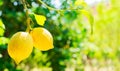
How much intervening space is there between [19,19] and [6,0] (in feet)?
0.40

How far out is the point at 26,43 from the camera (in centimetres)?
52

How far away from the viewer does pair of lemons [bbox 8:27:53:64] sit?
0.53m

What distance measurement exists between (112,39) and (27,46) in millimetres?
2157

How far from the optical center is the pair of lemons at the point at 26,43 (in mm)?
526

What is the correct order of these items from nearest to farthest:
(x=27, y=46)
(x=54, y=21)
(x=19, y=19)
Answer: (x=27, y=46)
(x=54, y=21)
(x=19, y=19)

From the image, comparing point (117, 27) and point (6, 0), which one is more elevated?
point (6, 0)

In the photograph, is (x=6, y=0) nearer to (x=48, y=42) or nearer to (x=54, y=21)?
(x=54, y=21)

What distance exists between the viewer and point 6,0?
51.5 inches

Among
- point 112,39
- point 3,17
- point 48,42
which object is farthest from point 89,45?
point 112,39

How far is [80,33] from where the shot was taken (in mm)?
1488

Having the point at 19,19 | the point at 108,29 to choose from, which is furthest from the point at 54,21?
the point at 108,29

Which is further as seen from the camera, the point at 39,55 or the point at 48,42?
the point at 39,55

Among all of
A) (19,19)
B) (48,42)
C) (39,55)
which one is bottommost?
(39,55)

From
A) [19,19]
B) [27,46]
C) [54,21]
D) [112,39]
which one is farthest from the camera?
[112,39]
